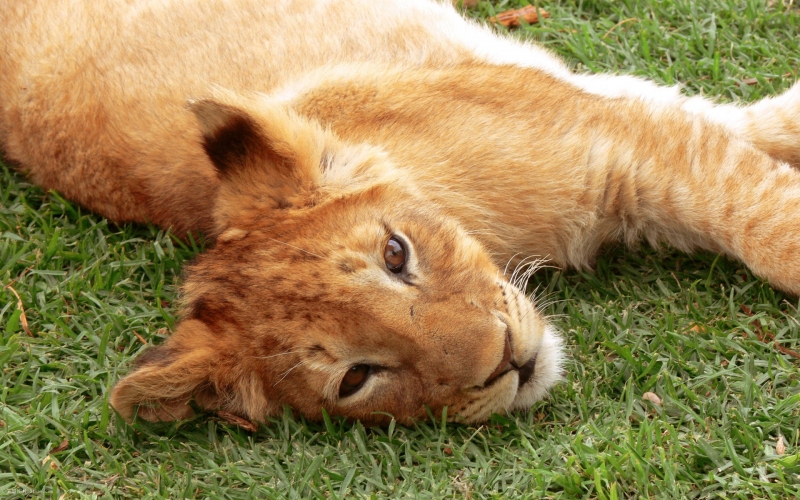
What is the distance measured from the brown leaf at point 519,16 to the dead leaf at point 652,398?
3.04 meters

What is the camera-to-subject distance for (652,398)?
3594 millimetres

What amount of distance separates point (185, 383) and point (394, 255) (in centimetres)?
91

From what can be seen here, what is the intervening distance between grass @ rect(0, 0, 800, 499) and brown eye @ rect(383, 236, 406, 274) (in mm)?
578

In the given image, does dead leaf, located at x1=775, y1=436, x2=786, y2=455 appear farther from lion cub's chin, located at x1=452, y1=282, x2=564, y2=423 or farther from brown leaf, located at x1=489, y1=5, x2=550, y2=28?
brown leaf, located at x1=489, y1=5, x2=550, y2=28

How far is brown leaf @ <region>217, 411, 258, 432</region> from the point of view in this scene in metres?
3.82

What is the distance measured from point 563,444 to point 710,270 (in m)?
1.11

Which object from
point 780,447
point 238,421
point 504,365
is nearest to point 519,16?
point 504,365

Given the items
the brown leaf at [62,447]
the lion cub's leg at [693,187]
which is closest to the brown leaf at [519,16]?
the lion cub's leg at [693,187]

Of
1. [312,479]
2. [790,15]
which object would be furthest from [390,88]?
[790,15]

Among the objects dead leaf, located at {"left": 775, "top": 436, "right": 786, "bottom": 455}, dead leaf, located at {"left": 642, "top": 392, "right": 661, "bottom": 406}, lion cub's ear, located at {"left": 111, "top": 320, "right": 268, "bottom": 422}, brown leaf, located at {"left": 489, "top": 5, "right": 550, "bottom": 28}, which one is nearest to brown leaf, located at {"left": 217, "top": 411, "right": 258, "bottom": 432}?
lion cub's ear, located at {"left": 111, "top": 320, "right": 268, "bottom": 422}

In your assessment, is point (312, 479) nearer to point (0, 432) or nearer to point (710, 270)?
point (0, 432)

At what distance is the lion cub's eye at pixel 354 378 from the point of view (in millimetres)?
3592

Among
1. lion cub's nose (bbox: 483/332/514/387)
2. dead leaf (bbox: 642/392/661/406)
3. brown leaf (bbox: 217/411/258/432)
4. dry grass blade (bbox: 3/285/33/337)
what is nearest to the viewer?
lion cub's nose (bbox: 483/332/514/387)

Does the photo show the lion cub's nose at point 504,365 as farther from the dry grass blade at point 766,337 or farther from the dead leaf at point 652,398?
the dry grass blade at point 766,337
